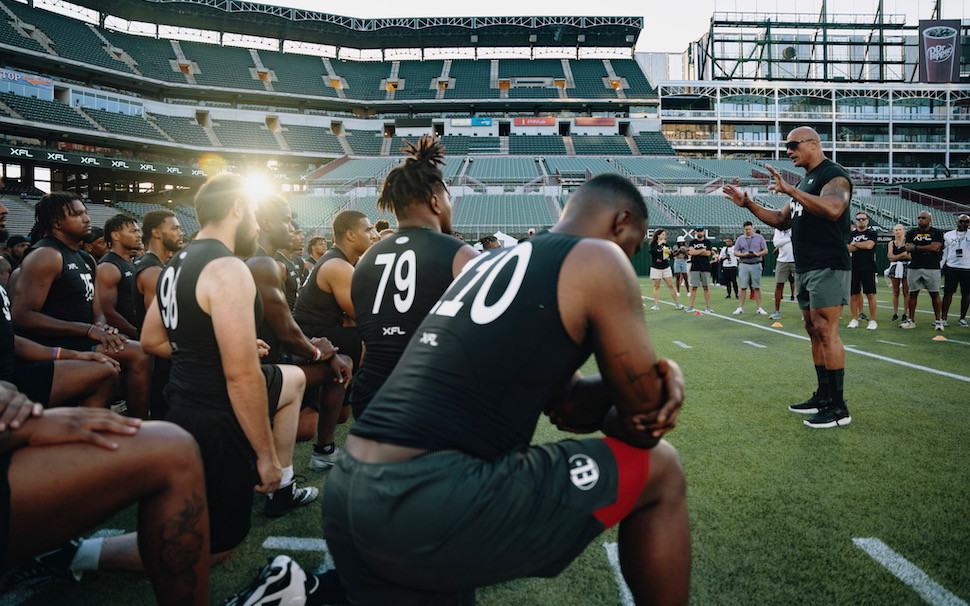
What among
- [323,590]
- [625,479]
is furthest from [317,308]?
[625,479]

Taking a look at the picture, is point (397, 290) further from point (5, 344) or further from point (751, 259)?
point (751, 259)

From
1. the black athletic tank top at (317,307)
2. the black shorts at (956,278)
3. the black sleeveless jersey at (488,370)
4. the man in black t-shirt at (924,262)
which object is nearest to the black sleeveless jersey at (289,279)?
the black athletic tank top at (317,307)

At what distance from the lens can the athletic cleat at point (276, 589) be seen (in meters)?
1.94

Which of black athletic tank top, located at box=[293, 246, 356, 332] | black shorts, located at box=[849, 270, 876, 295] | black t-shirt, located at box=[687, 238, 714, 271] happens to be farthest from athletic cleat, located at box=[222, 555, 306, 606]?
black t-shirt, located at box=[687, 238, 714, 271]

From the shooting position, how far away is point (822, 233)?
172 inches

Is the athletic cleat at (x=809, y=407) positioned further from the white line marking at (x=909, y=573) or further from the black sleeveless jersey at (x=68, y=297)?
the black sleeveless jersey at (x=68, y=297)

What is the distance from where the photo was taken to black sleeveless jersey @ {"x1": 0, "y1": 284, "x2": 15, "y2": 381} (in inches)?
108

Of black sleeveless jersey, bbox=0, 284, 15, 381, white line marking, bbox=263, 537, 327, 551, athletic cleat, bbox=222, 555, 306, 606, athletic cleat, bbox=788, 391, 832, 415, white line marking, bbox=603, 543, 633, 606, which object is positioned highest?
black sleeveless jersey, bbox=0, 284, 15, 381

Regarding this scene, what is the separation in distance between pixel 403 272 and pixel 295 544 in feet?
4.78

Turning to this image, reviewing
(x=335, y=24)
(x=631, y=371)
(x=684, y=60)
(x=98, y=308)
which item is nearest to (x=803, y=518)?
(x=631, y=371)

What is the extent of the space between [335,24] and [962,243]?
45.4m

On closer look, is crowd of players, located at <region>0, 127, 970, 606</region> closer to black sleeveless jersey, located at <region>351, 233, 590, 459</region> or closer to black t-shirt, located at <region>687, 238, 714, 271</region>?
black sleeveless jersey, located at <region>351, 233, 590, 459</region>

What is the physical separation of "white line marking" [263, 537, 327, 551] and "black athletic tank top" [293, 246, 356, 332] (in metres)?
1.82

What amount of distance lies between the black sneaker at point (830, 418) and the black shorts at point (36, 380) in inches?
206
